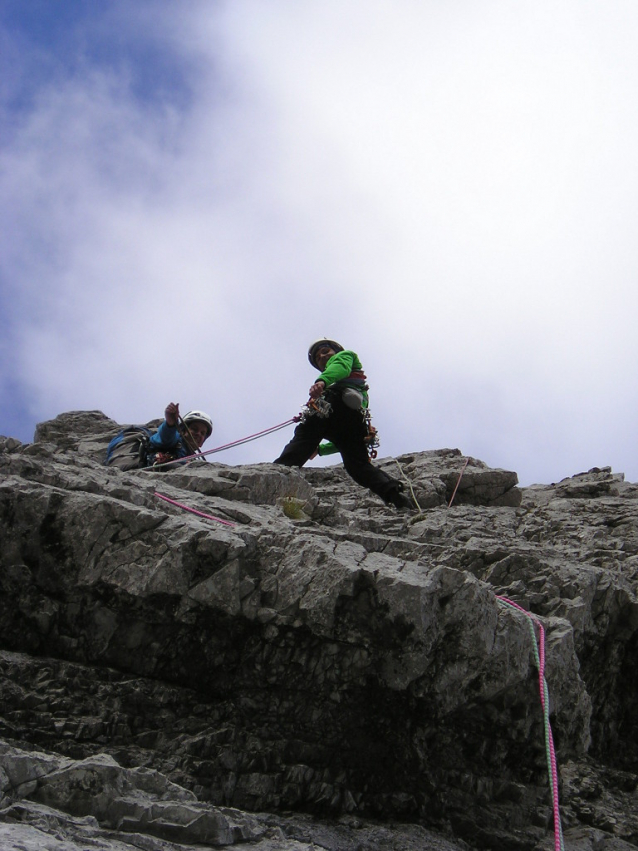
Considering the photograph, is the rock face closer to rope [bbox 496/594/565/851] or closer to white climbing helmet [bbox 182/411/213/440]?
rope [bbox 496/594/565/851]

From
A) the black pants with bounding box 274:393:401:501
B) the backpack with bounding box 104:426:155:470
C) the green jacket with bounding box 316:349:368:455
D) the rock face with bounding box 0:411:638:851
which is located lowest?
the rock face with bounding box 0:411:638:851

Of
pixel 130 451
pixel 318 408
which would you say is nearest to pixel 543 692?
pixel 318 408

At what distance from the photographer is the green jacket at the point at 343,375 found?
1230cm

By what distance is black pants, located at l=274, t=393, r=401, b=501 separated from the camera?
12531mm

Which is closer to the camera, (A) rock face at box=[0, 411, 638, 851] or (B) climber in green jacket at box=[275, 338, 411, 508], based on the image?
(A) rock face at box=[0, 411, 638, 851]

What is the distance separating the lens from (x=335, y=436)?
12.8m

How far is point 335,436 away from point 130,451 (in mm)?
3388

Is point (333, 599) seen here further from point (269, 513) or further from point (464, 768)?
point (269, 513)

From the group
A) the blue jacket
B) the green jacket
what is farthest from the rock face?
the green jacket

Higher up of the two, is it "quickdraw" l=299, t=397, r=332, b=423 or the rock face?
"quickdraw" l=299, t=397, r=332, b=423

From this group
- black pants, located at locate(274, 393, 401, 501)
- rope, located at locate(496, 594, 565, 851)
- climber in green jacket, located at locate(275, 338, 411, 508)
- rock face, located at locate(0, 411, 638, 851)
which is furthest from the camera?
black pants, located at locate(274, 393, 401, 501)

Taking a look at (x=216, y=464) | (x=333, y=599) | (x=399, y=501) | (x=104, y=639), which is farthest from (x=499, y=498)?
(x=104, y=639)

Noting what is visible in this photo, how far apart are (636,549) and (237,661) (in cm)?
593

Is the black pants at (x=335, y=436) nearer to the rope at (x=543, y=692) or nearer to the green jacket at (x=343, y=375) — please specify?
the green jacket at (x=343, y=375)
